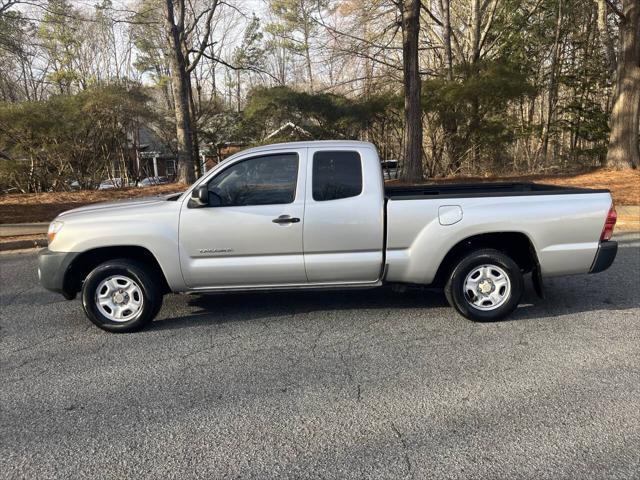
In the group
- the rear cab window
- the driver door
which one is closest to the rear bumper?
the rear cab window

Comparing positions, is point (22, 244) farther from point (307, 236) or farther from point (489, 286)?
point (489, 286)

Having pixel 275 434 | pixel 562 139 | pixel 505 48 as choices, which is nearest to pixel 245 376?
pixel 275 434

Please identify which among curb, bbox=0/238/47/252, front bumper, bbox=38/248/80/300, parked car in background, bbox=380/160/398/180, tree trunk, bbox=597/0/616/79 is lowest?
curb, bbox=0/238/47/252

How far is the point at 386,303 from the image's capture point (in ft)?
17.1

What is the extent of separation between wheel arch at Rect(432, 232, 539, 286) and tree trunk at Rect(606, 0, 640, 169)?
13.6m

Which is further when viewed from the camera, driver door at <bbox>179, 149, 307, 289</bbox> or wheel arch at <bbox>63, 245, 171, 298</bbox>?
wheel arch at <bbox>63, 245, 171, 298</bbox>

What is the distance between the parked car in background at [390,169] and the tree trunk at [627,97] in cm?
741

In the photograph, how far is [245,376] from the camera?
3570 mm

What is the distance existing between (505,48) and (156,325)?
23.6 meters

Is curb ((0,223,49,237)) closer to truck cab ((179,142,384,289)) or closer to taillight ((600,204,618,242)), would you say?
truck cab ((179,142,384,289))

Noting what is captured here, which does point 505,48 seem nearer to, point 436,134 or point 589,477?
point 436,134

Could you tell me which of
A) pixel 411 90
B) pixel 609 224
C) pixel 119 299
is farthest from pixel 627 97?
pixel 119 299

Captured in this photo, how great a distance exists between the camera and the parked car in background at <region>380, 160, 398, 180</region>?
1672cm

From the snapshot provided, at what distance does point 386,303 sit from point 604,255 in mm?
2256
